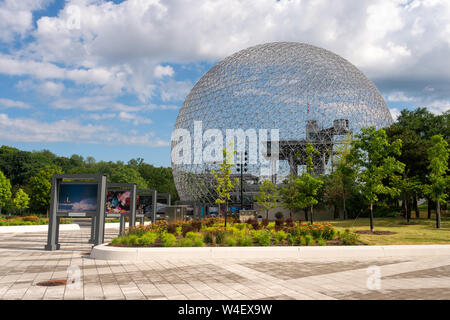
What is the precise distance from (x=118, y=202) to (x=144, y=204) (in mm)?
7082

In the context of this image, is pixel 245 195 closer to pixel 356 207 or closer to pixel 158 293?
pixel 356 207

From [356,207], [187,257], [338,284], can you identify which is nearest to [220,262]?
[187,257]

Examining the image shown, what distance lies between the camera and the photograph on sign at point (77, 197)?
17.9 metres

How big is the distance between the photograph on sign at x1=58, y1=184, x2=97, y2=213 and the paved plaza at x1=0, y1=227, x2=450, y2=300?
13.2 ft

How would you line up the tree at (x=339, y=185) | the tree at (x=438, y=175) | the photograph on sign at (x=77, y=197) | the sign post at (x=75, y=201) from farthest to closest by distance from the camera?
the tree at (x=339, y=185)
the tree at (x=438, y=175)
the photograph on sign at (x=77, y=197)
the sign post at (x=75, y=201)

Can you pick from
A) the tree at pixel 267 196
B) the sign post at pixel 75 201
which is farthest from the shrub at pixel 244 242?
the tree at pixel 267 196

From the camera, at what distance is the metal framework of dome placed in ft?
152

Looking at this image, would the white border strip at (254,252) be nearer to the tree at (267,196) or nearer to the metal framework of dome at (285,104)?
the tree at (267,196)

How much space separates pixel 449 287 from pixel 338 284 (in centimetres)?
248

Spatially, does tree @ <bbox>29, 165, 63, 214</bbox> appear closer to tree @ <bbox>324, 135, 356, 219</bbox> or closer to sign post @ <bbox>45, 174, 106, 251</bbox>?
tree @ <bbox>324, 135, 356, 219</bbox>

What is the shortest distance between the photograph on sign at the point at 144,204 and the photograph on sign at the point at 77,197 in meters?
10.2

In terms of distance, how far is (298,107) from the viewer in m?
47.1

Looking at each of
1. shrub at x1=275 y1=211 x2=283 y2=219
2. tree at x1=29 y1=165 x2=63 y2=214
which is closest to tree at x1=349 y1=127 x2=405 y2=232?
shrub at x1=275 y1=211 x2=283 y2=219

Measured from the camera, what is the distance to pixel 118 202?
74.0 ft
